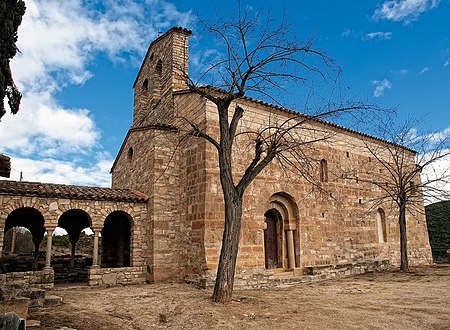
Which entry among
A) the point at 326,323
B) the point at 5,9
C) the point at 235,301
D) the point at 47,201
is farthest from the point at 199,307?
the point at 5,9

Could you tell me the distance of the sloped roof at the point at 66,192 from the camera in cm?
962

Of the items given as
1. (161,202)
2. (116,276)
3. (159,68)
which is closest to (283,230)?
(161,202)

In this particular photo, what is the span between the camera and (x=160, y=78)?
45.9 feet

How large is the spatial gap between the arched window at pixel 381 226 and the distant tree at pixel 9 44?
15.4 m

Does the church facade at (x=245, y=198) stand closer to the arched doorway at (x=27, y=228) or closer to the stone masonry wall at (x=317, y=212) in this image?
the stone masonry wall at (x=317, y=212)

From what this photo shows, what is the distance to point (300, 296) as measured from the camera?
8.66m

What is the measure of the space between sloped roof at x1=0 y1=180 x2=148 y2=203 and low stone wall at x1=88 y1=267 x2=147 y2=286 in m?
2.18

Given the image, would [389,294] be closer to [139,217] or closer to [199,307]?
[199,307]

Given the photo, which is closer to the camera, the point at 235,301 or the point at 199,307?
the point at 199,307

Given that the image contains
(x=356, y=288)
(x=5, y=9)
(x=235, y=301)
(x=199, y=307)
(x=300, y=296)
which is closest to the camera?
(x=5, y=9)

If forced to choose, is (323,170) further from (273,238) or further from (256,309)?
(256,309)

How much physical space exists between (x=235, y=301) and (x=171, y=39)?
381 inches

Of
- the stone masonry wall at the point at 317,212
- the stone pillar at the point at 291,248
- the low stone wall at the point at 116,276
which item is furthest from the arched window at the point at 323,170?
the low stone wall at the point at 116,276

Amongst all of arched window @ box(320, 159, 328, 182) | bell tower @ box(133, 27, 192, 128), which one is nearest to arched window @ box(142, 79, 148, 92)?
bell tower @ box(133, 27, 192, 128)
